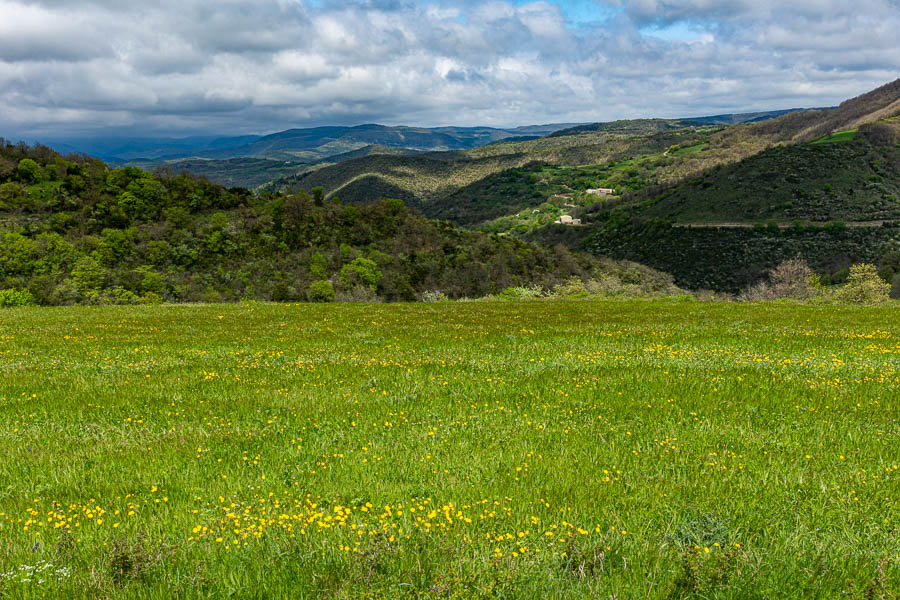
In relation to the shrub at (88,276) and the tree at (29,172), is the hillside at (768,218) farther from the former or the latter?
the tree at (29,172)

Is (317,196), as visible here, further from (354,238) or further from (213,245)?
(213,245)

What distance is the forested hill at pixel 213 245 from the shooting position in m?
49.2

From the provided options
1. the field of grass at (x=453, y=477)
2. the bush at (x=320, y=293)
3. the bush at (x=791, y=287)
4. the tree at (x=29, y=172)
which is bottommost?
the bush at (x=791, y=287)

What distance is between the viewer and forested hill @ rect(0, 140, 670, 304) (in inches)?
1935

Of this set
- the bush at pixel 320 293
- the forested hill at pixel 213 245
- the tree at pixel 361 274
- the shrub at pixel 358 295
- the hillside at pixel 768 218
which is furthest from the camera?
the hillside at pixel 768 218

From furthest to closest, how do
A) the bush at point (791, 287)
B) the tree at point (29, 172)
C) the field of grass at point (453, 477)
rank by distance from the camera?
the tree at point (29, 172)
the bush at point (791, 287)
the field of grass at point (453, 477)

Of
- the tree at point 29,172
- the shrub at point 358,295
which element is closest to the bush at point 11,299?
the shrub at point 358,295

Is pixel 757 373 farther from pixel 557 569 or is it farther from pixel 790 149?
pixel 790 149

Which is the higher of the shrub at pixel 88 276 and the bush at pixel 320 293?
the shrub at pixel 88 276

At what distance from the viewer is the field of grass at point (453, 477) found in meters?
3.60

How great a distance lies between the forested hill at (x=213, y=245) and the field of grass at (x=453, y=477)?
36496 millimetres

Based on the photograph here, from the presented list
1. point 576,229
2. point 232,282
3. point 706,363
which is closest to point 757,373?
point 706,363

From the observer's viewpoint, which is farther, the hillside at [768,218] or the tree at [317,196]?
the hillside at [768,218]

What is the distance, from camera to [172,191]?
2817 inches
